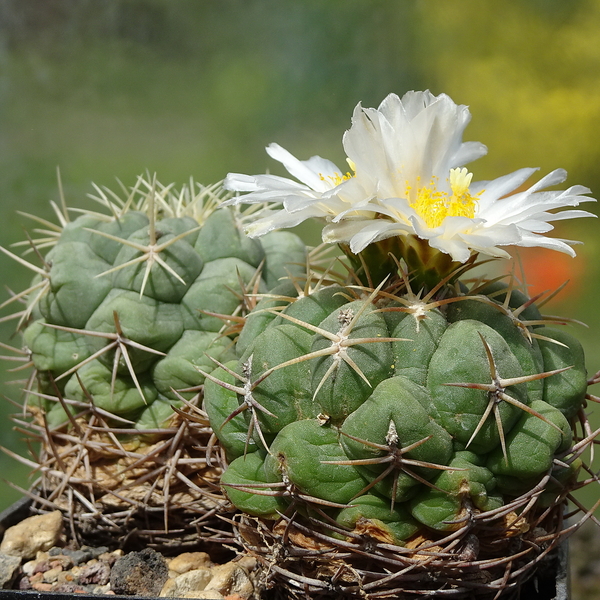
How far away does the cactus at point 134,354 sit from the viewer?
0.98 m

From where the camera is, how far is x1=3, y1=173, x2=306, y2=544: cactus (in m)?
0.98

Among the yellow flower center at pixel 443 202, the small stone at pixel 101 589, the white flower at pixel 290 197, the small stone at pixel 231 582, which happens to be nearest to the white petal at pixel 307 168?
the white flower at pixel 290 197

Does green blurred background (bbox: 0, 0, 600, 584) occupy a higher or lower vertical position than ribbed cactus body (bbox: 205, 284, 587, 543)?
higher

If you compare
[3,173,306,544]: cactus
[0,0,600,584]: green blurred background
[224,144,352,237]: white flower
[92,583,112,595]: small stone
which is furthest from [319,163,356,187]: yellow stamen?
[0,0,600,584]: green blurred background

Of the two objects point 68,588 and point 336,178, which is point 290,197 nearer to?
point 336,178

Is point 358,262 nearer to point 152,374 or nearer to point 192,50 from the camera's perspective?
point 152,374

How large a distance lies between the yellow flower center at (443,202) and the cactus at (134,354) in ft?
0.78

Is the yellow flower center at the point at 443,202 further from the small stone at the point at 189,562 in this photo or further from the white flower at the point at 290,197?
the small stone at the point at 189,562

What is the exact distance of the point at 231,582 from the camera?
0.87 meters

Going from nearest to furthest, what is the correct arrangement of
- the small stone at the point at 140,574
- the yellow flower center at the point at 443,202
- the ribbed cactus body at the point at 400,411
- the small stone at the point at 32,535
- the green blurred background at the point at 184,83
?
1. the ribbed cactus body at the point at 400,411
2. the yellow flower center at the point at 443,202
3. the small stone at the point at 140,574
4. the small stone at the point at 32,535
5. the green blurred background at the point at 184,83

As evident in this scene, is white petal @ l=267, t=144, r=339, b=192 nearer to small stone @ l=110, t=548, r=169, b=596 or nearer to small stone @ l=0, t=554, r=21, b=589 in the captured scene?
small stone @ l=110, t=548, r=169, b=596

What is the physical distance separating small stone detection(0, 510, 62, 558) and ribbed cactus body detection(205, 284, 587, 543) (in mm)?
444

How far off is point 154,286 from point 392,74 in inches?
63.3

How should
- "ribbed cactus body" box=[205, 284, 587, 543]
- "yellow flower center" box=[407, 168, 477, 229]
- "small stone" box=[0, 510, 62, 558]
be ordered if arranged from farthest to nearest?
"small stone" box=[0, 510, 62, 558] → "yellow flower center" box=[407, 168, 477, 229] → "ribbed cactus body" box=[205, 284, 587, 543]
